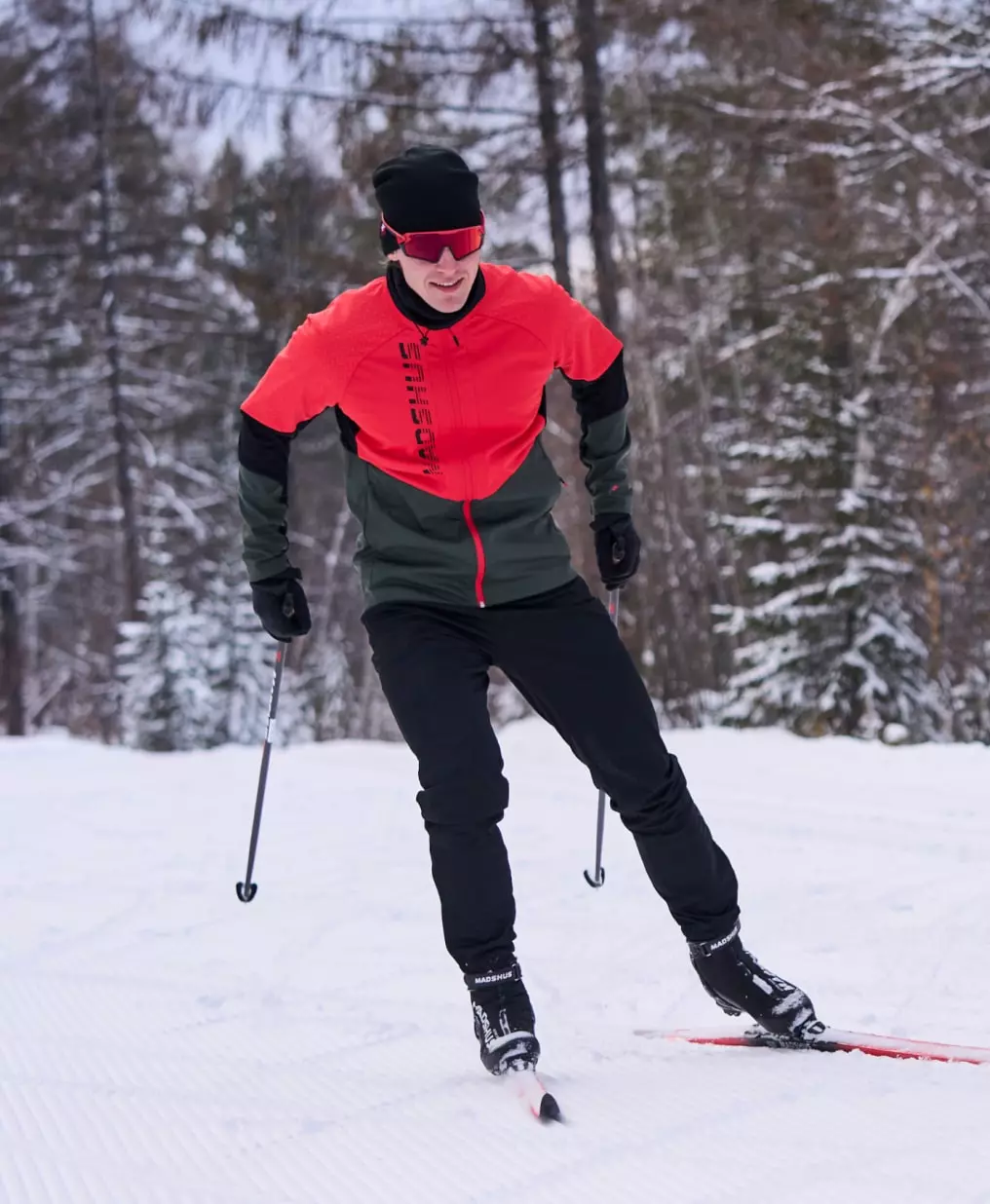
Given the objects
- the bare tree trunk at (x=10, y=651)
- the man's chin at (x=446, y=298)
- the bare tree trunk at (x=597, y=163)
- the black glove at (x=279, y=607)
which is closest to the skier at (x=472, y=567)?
the man's chin at (x=446, y=298)

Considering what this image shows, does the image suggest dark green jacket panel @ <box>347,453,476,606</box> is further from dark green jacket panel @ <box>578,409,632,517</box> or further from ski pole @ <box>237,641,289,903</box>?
ski pole @ <box>237,641,289,903</box>

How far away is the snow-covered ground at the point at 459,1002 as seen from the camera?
6.09ft

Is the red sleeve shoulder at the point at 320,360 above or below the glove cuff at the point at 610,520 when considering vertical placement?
above

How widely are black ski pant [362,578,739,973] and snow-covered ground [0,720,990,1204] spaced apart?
32 cm

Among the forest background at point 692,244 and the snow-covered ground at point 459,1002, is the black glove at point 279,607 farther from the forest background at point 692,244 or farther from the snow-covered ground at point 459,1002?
the forest background at point 692,244

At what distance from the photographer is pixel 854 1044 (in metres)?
2.36

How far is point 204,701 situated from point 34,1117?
13800mm

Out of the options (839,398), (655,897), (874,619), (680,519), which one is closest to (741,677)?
(874,619)

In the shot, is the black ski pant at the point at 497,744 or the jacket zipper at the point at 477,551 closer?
the black ski pant at the point at 497,744

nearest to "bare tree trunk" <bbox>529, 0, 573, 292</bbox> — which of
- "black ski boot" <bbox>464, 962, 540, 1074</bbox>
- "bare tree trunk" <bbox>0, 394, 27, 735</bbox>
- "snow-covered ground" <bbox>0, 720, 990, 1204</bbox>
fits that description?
"snow-covered ground" <bbox>0, 720, 990, 1204</bbox>

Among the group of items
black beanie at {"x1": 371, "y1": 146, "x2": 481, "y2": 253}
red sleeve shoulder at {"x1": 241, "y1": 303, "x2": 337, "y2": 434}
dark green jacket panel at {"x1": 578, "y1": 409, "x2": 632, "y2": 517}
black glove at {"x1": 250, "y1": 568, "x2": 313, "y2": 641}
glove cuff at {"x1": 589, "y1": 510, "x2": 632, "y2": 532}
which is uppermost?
black beanie at {"x1": 371, "y1": 146, "x2": 481, "y2": 253}

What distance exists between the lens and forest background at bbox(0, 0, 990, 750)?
30.3 ft

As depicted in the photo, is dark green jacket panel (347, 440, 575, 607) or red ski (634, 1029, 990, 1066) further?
dark green jacket panel (347, 440, 575, 607)

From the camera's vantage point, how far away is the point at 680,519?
50.9 ft
